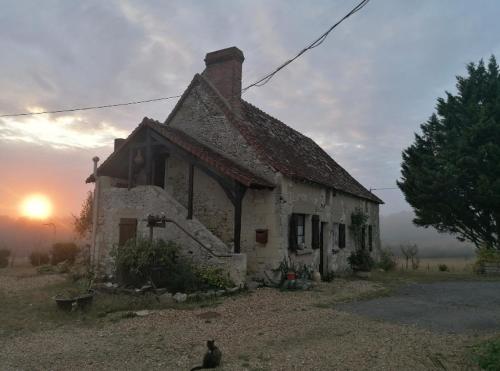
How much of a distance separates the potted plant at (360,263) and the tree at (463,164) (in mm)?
6854

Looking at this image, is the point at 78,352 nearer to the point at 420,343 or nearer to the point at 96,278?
the point at 420,343

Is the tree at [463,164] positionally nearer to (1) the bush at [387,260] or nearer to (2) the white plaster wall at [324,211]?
(1) the bush at [387,260]

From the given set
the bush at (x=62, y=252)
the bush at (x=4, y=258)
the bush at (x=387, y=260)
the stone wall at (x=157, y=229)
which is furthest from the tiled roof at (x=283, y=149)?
the bush at (x=4, y=258)

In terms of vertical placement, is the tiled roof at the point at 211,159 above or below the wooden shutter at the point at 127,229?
above

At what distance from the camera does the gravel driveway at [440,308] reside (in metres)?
6.93

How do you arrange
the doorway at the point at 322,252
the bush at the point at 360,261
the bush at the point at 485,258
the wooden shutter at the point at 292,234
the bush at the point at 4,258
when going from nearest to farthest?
the wooden shutter at the point at 292,234 → the doorway at the point at 322,252 → the bush at the point at 360,261 → the bush at the point at 485,258 → the bush at the point at 4,258

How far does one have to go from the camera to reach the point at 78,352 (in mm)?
5488

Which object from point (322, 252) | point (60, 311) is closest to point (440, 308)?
point (322, 252)

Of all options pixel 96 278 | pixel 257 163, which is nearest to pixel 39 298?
pixel 96 278

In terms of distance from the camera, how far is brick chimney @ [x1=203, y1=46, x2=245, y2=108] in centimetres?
1381

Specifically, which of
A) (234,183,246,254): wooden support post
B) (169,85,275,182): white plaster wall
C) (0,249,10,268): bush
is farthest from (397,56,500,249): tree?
(0,249,10,268): bush

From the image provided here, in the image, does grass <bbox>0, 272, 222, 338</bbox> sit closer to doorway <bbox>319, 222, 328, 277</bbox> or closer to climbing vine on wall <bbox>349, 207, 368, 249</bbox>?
doorway <bbox>319, 222, 328, 277</bbox>

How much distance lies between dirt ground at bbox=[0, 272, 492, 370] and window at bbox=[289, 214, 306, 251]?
11.3 feet

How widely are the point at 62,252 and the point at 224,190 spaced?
37.4 feet
